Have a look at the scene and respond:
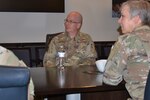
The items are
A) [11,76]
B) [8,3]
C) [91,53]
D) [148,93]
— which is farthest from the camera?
[8,3]

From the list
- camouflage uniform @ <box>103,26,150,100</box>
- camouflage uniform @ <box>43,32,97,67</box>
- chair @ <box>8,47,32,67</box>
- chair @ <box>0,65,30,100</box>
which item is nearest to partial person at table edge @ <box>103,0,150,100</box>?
camouflage uniform @ <box>103,26,150,100</box>

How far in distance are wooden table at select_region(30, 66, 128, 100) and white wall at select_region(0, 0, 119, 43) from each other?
187cm

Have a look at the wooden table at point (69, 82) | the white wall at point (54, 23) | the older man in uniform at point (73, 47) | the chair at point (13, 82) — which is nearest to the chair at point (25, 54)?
the white wall at point (54, 23)

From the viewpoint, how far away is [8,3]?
4426 mm

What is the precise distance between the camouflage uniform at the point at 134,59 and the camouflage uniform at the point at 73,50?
1.34 meters

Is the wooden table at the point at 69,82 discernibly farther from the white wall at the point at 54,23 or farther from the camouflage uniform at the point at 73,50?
the white wall at the point at 54,23

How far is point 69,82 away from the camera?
2273 mm

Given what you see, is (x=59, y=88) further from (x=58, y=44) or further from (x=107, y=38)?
(x=107, y=38)

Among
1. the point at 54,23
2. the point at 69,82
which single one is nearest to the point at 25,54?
the point at 54,23

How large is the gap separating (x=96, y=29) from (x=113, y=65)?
3.09 m

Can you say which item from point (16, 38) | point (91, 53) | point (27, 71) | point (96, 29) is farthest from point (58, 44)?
point (27, 71)

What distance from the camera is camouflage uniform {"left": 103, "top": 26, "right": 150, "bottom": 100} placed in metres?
2.00

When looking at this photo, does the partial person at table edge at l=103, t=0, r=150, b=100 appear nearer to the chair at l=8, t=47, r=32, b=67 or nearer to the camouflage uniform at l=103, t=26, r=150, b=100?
the camouflage uniform at l=103, t=26, r=150, b=100

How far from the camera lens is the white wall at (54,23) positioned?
4.54 metres
